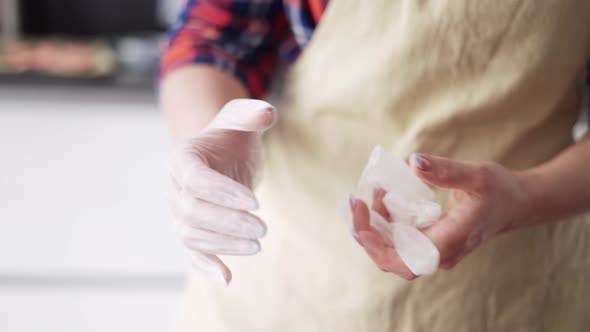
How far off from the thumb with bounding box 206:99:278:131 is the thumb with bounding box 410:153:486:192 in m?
0.10

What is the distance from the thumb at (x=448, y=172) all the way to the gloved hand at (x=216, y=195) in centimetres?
10

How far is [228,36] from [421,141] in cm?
21

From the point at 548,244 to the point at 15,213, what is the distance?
112 cm

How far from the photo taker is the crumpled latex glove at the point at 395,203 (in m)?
0.45

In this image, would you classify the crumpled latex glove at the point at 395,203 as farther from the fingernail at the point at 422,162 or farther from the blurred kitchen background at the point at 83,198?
the blurred kitchen background at the point at 83,198

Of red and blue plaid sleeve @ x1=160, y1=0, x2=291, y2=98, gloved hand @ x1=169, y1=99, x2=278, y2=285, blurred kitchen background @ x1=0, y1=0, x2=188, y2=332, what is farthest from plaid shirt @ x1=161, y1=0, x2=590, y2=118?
blurred kitchen background @ x1=0, y1=0, x2=188, y2=332

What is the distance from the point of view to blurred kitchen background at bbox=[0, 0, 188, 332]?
1323 millimetres

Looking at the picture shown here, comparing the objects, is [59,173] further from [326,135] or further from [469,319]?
[469,319]

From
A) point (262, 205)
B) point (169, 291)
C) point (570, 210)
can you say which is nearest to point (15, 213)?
point (169, 291)

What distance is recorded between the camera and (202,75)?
58 cm

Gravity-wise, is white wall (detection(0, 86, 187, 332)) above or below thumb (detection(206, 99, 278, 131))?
below

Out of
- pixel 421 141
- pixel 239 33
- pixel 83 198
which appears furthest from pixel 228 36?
pixel 83 198

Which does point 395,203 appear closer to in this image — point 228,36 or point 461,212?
point 461,212

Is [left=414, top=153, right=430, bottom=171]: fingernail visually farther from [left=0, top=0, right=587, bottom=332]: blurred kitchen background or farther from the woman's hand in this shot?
[left=0, top=0, right=587, bottom=332]: blurred kitchen background
